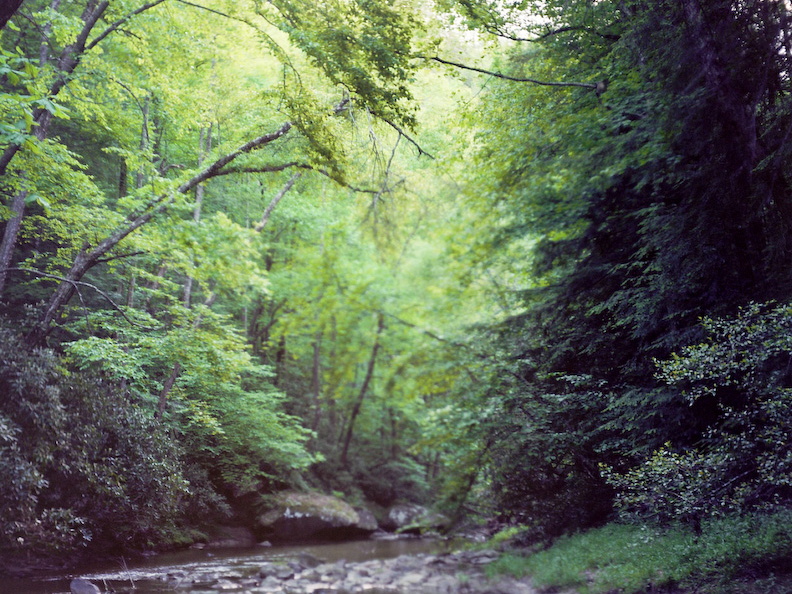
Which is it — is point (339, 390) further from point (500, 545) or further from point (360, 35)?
point (360, 35)

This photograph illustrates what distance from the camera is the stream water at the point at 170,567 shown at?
20.1ft

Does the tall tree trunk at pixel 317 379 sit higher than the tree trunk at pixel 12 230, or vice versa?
the tree trunk at pixel 12 230

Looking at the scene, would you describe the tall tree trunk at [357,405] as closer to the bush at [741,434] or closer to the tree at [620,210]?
the tree at [620,210]

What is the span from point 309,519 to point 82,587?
253 inches

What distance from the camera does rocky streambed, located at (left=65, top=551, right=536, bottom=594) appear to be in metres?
7.49

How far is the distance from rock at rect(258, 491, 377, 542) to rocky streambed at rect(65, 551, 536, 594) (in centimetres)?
111

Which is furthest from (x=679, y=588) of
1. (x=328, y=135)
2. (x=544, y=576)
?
(x=328, y=135)

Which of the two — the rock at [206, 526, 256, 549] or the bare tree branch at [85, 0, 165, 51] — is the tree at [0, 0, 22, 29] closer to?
the bare tree branch at [85, 0, 165, 51]

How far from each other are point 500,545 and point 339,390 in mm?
6125

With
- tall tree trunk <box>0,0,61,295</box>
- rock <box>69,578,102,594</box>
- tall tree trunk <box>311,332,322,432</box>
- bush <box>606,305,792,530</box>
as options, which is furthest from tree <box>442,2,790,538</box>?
tall tree trunk <box>311,332,322,432</box>

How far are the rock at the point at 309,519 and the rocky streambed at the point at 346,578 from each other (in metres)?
1.11

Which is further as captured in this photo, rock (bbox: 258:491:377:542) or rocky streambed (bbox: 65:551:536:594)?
rock (bbox: 258:491:377:542)

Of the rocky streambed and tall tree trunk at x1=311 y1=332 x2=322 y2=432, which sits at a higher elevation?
tall tree trunk at x1=311 y1=332 x2=322 y2=432

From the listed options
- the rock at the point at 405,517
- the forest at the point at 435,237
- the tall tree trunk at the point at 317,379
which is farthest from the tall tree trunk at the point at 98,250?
the rock at the point at 405,517
